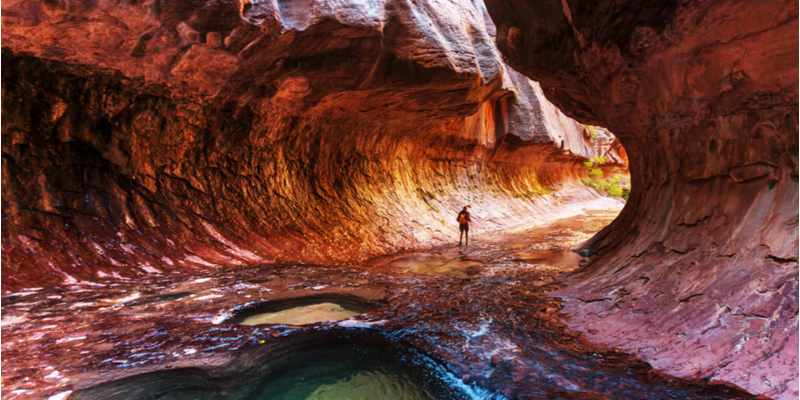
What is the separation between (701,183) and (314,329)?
4.74 m

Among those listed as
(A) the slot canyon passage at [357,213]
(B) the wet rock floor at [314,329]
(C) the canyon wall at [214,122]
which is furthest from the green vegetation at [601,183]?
(B) the wet rock floor at [314,329]

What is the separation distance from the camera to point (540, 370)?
3.05 metres

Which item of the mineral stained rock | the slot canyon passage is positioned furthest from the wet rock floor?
the mineral stained rock

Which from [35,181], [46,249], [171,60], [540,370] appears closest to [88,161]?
[35,181]

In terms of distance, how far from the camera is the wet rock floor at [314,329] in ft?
9.32

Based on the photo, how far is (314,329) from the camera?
4.05 metres

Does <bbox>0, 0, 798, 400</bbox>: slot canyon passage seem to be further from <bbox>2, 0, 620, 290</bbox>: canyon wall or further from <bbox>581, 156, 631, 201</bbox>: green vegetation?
<bbox>581, 156, 631, 201</bbox>: green vegetation

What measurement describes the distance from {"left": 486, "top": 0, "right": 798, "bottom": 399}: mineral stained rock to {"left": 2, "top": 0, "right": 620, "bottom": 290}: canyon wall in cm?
327

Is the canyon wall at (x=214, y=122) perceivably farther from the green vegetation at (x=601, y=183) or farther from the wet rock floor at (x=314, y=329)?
the green vegetation at (x=601, y=183)

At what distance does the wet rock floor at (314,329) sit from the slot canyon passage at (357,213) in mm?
31

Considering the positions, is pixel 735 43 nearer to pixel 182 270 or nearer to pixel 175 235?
pixel 182 270

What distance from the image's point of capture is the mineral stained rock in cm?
297

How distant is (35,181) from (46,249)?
3.80 ft

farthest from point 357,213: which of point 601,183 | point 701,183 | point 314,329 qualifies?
point 601,183
